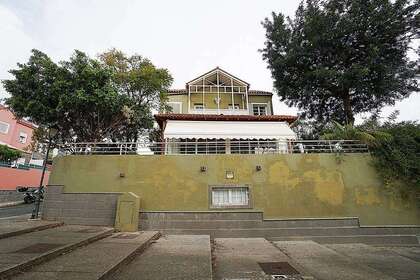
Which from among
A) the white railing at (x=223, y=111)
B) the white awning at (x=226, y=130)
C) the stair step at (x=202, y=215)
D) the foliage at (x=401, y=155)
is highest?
the white railing at (x=223, y=111)

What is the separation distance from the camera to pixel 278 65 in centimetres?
2262

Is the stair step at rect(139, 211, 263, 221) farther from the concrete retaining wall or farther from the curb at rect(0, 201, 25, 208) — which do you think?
the curb at rect(0, 201, 25, 208)

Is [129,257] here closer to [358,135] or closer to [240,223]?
[240,223]

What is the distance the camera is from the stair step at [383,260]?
25.5ft

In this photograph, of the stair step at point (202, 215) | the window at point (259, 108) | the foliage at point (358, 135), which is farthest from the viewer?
the window at point (259, 108)

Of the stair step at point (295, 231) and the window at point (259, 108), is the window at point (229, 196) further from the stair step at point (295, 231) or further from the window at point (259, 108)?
the window at point (259, 108)

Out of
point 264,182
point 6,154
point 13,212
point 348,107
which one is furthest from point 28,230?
point 348,107

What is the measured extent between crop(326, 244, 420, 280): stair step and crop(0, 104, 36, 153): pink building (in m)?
37.0

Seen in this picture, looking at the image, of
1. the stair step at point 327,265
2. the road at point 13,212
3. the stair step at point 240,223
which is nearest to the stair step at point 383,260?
the stair step at point 327,265

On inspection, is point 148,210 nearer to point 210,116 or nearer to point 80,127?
point 210,116

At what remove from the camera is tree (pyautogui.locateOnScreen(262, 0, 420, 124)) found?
19359mm

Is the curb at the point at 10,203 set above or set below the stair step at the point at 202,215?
above

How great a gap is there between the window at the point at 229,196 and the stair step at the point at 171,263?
278 cm

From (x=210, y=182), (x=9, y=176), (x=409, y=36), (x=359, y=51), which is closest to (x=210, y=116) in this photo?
(x=210, y=182)
